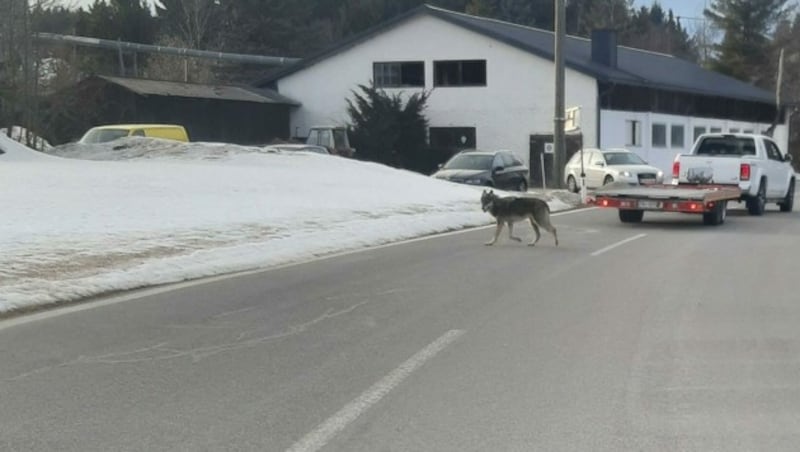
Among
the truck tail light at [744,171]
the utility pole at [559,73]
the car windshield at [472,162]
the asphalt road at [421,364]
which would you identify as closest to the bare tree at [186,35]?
the car windshield at [472,162]

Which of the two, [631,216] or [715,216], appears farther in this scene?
[631,216]

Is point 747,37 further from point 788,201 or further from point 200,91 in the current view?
point 788,201

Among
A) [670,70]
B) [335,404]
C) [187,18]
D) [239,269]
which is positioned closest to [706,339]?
[335,404]

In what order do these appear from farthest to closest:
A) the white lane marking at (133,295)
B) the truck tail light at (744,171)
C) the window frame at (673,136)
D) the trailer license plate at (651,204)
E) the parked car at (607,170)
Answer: the window frame at (673,136) → the parked car at (607,170) → the truck tail light at (744,171) → the trailer license plate at (651,204) → the white lane marking at (133,295)

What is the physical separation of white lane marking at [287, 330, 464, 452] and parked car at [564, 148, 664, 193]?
27.7 metres

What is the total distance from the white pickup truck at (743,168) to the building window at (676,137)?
27702mm

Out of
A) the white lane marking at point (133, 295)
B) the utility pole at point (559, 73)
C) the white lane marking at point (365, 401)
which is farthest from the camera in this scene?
the utility pole at point (559, 73)

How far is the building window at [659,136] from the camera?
54219 millimetres

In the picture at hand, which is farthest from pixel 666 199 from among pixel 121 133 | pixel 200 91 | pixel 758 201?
pixel 200 91

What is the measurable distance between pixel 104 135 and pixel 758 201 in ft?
Answer: 62.7

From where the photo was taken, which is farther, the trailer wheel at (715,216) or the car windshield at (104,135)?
the car windshield at (104,135)

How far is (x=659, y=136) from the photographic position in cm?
5475

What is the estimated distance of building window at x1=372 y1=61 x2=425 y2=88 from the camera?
52.7m

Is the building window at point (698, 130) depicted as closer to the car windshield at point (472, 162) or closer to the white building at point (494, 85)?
the white building at point (494, 85)
